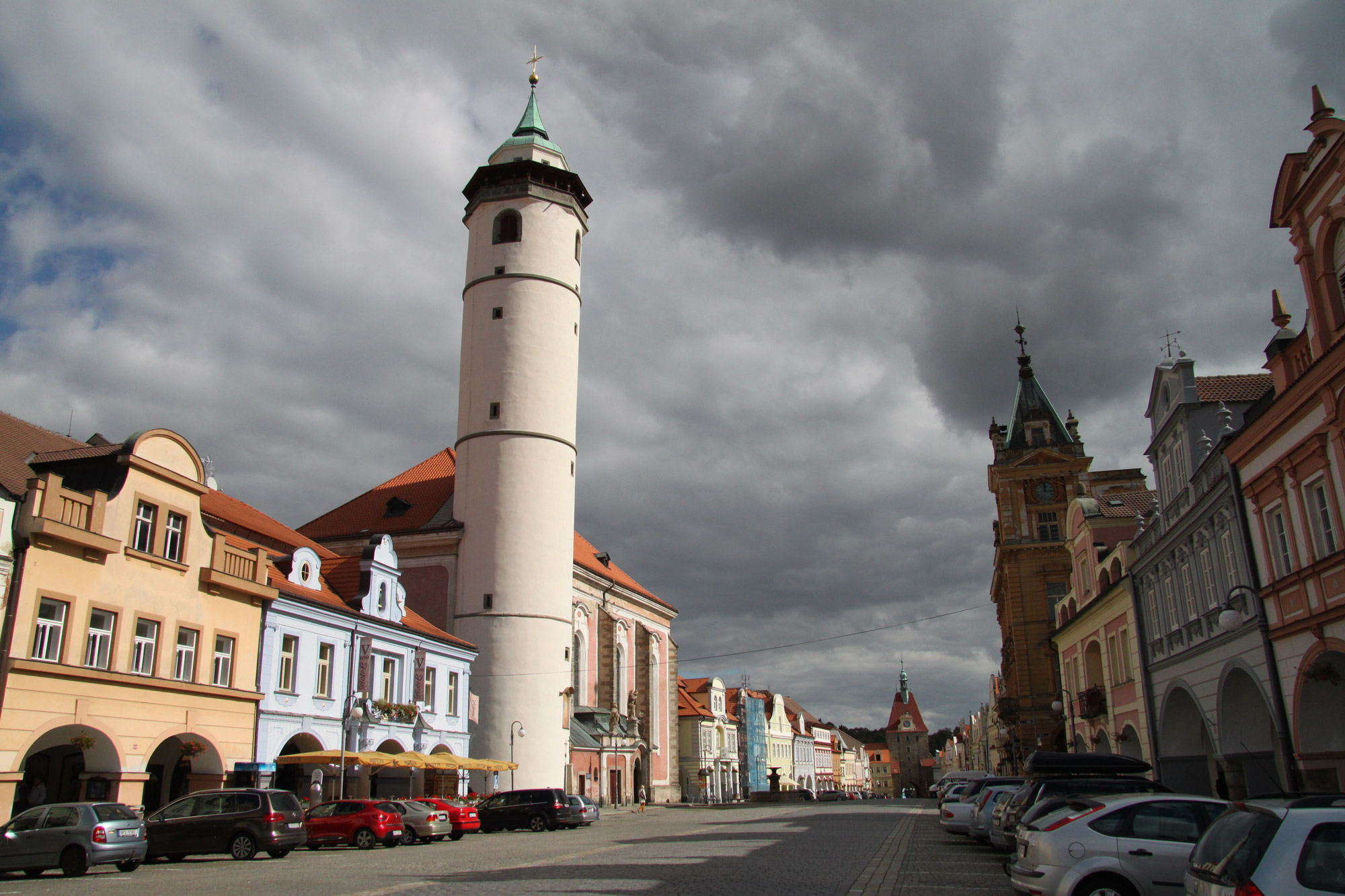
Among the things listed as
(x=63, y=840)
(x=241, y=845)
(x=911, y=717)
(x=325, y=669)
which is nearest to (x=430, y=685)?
(x=325, y=669)

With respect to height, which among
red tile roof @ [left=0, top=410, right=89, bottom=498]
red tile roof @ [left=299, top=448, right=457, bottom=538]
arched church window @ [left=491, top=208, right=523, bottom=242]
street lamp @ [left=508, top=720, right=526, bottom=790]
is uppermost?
arched church window @ [left=491, top=208, right=523, bottom=242]

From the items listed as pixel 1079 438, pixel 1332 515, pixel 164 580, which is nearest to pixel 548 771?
pixel 164 580

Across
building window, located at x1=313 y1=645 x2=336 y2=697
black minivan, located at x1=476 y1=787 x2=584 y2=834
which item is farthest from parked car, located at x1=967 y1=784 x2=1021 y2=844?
building window, located at x1=313 y1=645 x2=336 y2=697

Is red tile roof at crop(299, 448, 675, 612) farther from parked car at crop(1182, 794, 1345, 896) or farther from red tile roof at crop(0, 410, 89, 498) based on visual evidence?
parked car at crop(1182, 794, 1345, 896)

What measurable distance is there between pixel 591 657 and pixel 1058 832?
48491mm

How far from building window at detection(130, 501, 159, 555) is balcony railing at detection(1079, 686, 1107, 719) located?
29.9 m

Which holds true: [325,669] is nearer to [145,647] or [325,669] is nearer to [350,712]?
[350,712]

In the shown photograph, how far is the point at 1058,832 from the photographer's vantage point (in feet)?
34.7

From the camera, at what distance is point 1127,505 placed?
3962 centimetres

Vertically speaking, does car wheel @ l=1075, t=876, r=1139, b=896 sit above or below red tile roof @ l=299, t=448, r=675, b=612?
below

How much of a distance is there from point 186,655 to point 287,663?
13.8 ft

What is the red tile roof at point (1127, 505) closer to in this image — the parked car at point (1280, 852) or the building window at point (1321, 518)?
the building window at point (1321, 518)

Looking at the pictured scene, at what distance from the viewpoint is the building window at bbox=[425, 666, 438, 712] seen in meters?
36.3

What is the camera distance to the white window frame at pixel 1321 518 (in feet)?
55.2
